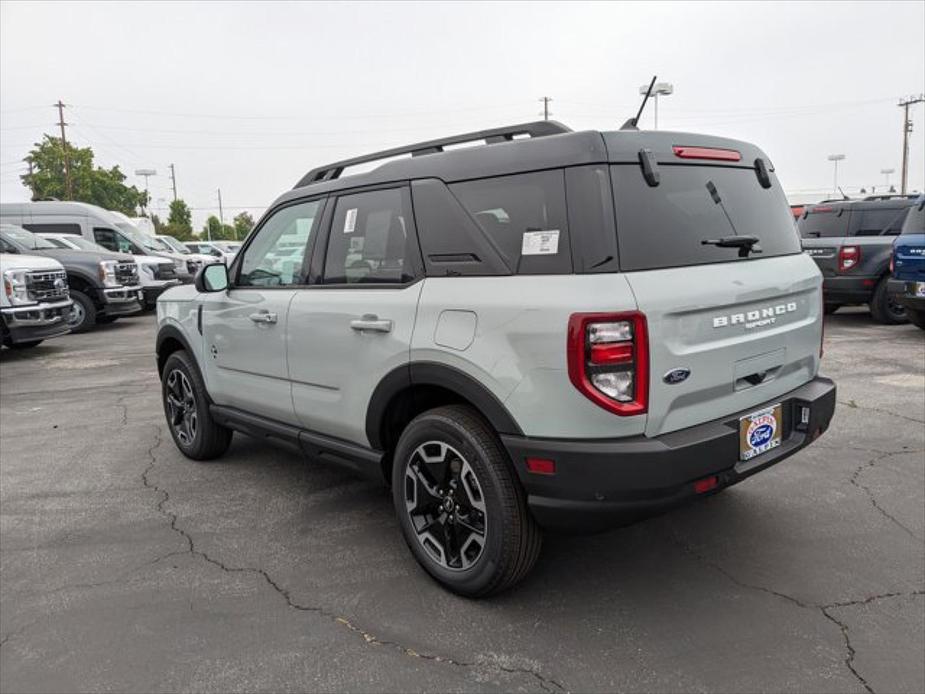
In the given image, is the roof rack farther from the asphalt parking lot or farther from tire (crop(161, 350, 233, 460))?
the asphalt parking lot

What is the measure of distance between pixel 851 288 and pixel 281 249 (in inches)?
379

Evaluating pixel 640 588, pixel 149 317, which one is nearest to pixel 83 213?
pixel 149 317

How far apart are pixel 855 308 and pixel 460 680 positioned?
1362 cm

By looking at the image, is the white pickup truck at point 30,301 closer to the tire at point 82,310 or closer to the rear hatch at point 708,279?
the tire at point 82,310

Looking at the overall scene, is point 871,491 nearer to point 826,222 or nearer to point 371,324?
point 371,324

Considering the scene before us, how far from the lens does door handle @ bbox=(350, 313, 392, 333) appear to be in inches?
123

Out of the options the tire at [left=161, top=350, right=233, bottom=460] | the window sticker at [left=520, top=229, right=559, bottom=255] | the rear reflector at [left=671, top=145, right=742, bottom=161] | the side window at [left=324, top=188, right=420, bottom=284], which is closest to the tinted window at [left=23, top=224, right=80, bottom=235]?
the tire at [left=161, top=350, right=233, bottom=460]

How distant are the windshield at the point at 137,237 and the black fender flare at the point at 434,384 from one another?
640 inches

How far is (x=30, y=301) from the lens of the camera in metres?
9.69

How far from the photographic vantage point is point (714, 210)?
2945 millimetres

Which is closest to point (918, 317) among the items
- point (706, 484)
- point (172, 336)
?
point (706, 484)

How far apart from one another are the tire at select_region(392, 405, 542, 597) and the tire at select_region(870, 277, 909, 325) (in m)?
10.0

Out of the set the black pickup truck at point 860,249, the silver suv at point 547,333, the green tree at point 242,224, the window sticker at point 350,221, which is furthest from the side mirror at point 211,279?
the green tree at point 242,224

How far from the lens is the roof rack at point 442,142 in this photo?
290cm
